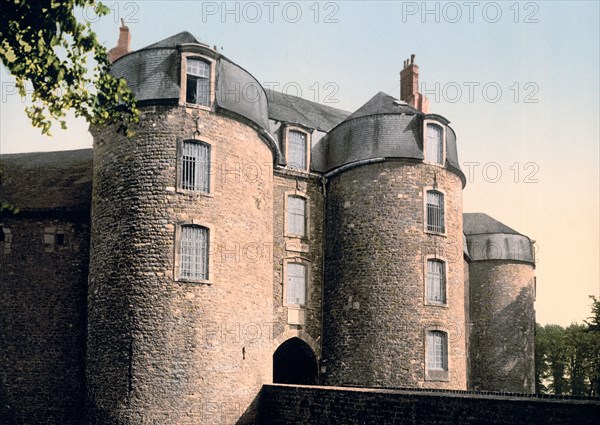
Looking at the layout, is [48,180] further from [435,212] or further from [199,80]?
[435,212]

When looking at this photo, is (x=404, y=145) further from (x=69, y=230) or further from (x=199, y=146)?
(x=69, y=230)

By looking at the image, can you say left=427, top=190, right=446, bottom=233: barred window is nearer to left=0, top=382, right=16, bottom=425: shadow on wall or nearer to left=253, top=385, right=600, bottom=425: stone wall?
left=253, top=385, right=600, bottom=425: stone wall

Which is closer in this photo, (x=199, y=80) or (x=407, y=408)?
(x=407, y=408)

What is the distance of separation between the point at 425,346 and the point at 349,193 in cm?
544

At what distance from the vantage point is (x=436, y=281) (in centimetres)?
2369

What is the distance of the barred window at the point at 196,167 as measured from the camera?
1959cm

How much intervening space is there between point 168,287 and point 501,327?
61.7ft

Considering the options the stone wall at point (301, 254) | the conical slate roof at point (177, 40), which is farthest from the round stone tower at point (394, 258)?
the conical slate roof at point (177, 40)

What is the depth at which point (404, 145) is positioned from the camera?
2386 cm

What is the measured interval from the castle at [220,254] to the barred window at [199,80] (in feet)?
0.17

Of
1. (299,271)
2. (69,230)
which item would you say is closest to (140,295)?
(69,230)

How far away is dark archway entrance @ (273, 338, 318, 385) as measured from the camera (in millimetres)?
23969

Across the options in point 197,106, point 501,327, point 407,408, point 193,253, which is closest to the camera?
point 407,408

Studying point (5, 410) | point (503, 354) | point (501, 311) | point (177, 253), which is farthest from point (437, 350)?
point (5, 410)
